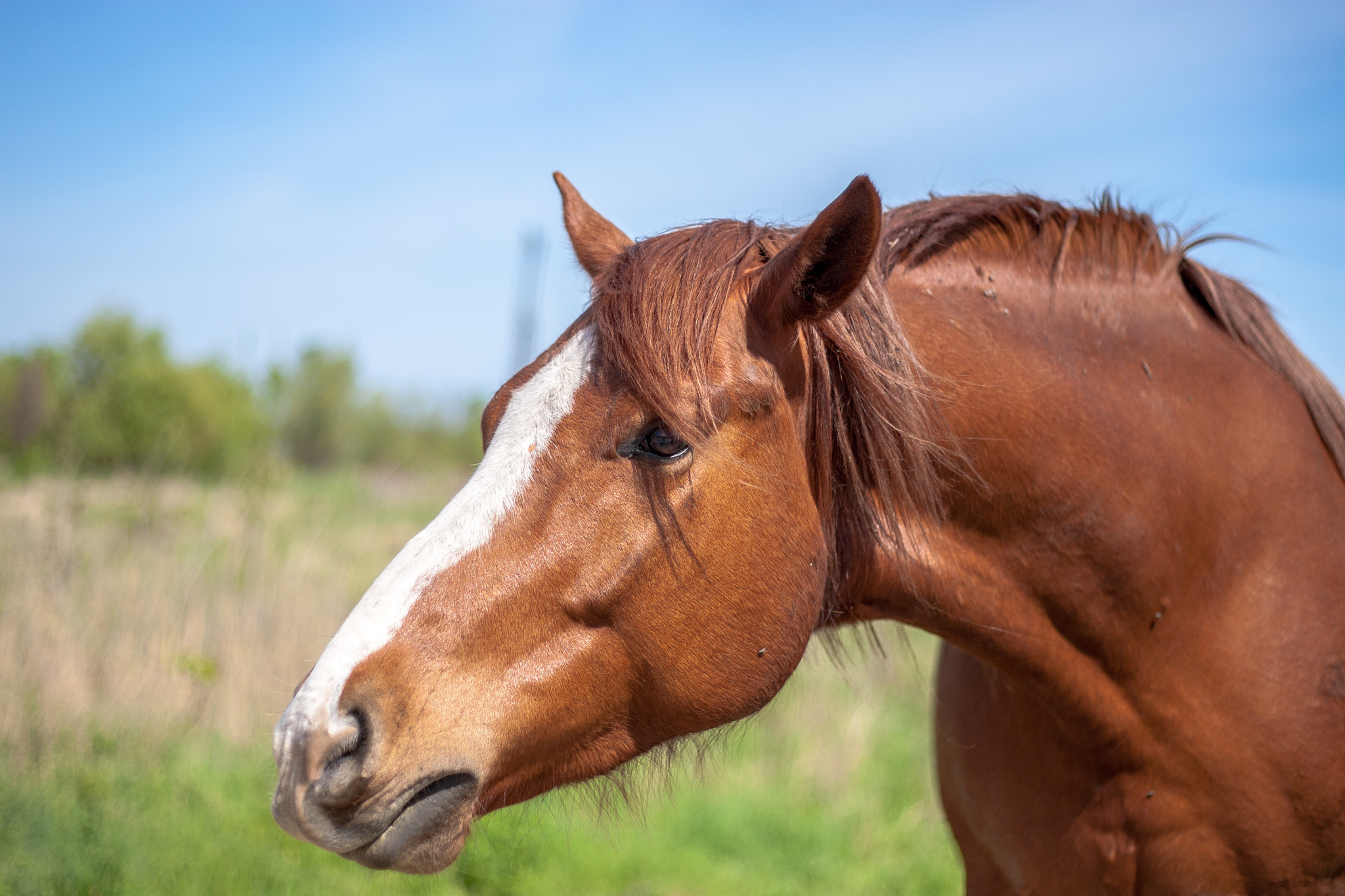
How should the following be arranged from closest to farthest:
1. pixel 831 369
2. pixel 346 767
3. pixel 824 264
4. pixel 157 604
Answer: pixel 346 767, pixel 824 264, pixel 831 369, pixel 157 604

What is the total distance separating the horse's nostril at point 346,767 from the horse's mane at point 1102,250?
159cm

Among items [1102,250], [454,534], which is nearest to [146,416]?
[454,534]

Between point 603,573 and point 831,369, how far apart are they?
0.69 meters

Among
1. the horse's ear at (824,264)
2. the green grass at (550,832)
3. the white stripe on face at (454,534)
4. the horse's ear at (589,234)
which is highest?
the horse's ear at (589,234)

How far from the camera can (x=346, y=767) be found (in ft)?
4.64

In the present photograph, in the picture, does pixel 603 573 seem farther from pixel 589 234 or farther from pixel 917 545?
pixel 589 234

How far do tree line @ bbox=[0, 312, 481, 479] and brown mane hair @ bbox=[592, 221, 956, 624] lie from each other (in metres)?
4.25

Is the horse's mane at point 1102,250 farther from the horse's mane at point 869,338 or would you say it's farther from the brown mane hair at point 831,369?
the brown mane hair at point 831,369

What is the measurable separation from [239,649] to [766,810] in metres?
3.70

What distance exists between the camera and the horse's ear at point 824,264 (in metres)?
1.60

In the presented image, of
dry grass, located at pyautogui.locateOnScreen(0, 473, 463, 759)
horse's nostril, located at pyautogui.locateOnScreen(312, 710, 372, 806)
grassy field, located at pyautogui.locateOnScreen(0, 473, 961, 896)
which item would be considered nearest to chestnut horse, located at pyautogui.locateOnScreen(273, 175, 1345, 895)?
horse's nostril, located at pyautogui.locateOnScreen(312, 710, 372, 806)

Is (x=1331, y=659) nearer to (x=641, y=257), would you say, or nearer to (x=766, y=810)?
(x=641, y=257)

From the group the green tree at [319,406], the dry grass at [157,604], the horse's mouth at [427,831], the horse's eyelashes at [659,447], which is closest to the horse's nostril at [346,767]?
the horse's mouth at [427,831]

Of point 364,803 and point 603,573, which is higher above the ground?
point 603,573
